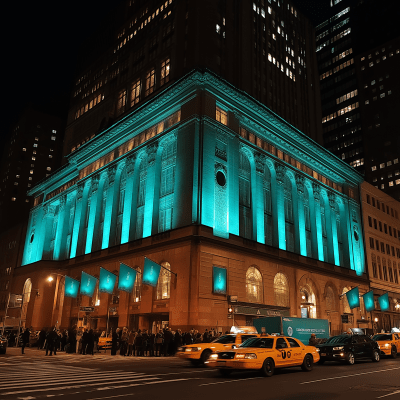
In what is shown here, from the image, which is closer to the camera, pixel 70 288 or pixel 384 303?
pixel 70 288

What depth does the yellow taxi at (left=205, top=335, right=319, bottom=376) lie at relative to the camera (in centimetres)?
1558

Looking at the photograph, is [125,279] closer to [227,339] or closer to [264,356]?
[227,339]

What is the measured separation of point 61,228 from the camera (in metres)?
60.9

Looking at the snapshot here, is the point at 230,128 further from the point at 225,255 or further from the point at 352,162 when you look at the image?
the point at 352,162

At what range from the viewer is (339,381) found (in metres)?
14.3

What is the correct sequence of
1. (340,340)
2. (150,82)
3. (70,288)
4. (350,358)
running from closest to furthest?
(350,358)
(340,340)
(70,288)
(150,82)

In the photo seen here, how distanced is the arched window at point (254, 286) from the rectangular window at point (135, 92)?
95.8 ft

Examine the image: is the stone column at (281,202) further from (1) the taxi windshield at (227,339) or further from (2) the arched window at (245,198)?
(1) the taxi windshield at (227,339)

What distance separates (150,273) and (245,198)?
15.2 meters

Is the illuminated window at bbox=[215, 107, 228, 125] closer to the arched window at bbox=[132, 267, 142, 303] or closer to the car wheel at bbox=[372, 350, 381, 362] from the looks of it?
the arched window at bbox=[132, 267, 142, 303]

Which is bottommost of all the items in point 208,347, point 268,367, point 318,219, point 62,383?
point 62,383

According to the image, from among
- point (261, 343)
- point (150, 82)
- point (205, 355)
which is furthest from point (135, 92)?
point (261, 343)

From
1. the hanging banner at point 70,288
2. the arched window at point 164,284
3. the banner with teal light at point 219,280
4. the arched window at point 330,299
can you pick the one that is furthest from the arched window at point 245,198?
the hanging banner at point 70,288

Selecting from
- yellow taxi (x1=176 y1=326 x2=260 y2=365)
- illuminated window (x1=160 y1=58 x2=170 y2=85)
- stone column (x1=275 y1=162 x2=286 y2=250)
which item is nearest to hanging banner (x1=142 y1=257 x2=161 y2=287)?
yellow taxi (x1=176 y1=326 x2=260 y2=365)
